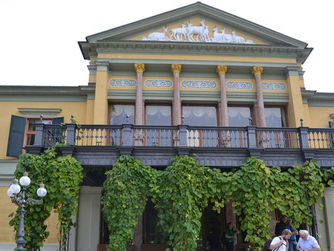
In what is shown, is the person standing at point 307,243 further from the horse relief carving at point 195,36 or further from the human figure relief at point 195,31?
the human figure relief at point 195,31

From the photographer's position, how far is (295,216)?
38.0ft

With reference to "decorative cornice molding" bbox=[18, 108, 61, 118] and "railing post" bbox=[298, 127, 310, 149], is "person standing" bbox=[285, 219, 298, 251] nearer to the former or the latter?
"railing post" bbox=[298, 127, 310, 149]

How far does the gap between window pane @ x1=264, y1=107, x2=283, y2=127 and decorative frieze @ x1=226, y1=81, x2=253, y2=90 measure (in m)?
1.52

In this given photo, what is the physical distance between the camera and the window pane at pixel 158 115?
17.5 metres

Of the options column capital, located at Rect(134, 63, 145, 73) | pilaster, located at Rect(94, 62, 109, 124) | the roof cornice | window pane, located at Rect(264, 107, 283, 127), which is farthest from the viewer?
window pane, located at Rect(264, 107, 283, 127)

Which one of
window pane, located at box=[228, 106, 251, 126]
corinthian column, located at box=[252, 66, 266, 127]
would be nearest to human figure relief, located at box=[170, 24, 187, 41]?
corinthian column, located at box=[252, 66, 266, 127]

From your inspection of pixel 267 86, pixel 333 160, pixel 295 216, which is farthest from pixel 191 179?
pixel 267 86

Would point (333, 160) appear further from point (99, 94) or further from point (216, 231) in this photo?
point (99, 94)

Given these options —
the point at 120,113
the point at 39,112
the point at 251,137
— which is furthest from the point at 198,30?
→ the point at 39,112

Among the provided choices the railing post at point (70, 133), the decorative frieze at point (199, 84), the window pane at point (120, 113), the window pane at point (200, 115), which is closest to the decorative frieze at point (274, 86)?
the decorative frieze at point (199, 84)

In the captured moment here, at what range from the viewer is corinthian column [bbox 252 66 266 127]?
16.8 metres

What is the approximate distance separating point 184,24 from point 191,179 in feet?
32.0

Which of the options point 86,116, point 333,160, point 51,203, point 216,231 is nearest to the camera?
point 51,203

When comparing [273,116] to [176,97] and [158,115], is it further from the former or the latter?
[158,115]
